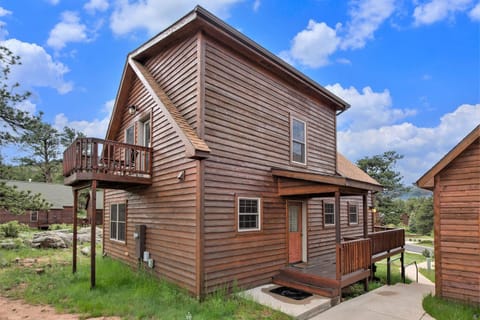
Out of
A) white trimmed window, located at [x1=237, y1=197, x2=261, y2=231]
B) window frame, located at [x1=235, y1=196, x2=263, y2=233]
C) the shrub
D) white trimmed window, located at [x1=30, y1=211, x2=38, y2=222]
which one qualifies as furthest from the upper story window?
white trimmed window, located at [x1=30, y1=211, x2=38, y2=222]

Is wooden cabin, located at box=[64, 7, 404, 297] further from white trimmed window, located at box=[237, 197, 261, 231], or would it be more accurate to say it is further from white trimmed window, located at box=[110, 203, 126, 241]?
white trimmed window, located at box=[110, 203, 126, 241]

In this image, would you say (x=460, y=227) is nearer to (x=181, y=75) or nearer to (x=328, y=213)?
(x=328, y=213)

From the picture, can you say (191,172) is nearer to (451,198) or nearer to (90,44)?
(451,198)

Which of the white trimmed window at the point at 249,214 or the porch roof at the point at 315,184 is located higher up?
the porch roof at the point at 315,184

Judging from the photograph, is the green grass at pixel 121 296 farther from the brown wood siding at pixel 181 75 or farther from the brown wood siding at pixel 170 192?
the brown wood siding at pixel 181 75

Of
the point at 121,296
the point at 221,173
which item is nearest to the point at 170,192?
the point at 221,173

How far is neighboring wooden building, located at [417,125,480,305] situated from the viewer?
663cm

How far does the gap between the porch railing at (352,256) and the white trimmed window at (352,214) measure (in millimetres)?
4735

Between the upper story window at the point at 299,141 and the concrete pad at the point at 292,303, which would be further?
the upper story window at the point at 299,141

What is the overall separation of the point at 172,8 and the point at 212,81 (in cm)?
475

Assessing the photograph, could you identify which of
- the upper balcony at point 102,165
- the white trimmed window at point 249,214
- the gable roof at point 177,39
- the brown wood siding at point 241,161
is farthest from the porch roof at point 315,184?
the upper balcony at point 102,165

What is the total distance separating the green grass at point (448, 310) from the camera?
5.93 meters

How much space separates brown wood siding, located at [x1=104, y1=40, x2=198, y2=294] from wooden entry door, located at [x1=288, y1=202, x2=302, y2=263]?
3456 millimetres

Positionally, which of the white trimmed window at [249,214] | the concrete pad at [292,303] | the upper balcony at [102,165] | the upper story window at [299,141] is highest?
the upper story window at [299,141]
